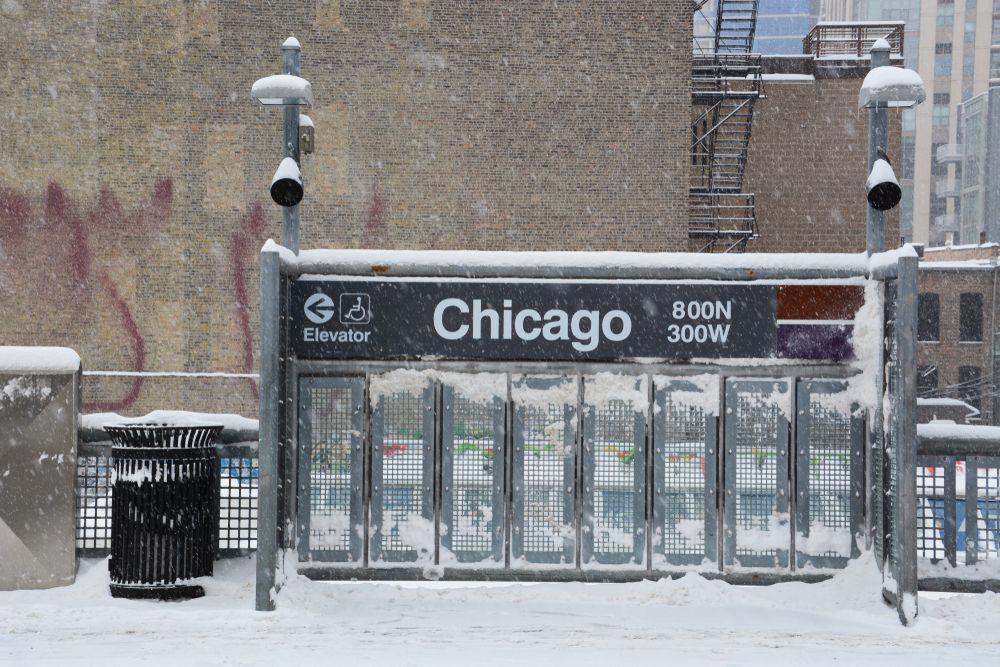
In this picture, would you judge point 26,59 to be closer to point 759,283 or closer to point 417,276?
point 417,276

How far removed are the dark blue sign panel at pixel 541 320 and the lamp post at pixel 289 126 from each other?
0.65 meters

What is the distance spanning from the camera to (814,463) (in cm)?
850

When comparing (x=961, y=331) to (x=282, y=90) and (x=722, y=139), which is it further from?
(x=282, y=90)

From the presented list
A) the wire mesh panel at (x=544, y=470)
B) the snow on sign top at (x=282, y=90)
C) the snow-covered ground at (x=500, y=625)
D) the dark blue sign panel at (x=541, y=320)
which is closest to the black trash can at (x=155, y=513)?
the snow-covered ground at (x=500, y=625)

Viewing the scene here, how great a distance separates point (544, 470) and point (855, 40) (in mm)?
24140

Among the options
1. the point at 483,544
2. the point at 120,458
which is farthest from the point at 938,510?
the point at 120,458

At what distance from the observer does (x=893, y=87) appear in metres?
7.80

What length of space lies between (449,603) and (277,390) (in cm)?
228

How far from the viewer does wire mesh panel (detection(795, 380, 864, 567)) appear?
839 centimetres

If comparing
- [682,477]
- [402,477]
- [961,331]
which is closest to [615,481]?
[682,477]

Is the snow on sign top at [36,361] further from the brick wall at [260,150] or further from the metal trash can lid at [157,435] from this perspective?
the brick wall at [260,150]

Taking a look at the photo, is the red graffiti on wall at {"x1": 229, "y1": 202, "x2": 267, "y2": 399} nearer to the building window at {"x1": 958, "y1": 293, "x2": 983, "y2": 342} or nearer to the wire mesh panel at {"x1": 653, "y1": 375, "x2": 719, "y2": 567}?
the wire mesh panel at {"x1": 653, "y1": 375, "x2": 719, "y2": 567}

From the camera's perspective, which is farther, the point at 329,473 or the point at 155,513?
the point at 329,473

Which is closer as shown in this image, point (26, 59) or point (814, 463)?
point (814, 463)
